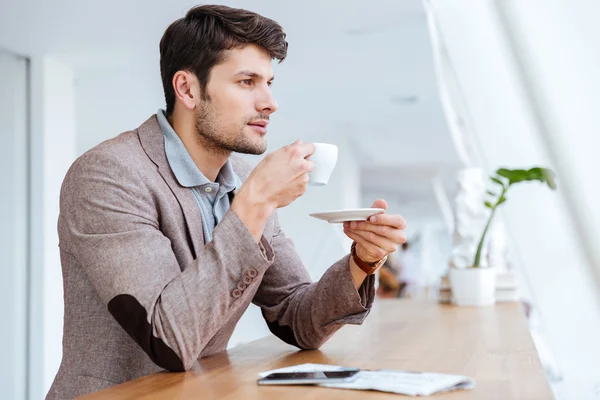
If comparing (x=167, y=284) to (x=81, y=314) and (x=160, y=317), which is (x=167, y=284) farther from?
(x=81, y=314)

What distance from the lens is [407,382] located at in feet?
3.08

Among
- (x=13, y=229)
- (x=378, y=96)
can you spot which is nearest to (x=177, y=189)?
(x=13, y=229)

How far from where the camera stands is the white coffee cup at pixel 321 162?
1.15 metres

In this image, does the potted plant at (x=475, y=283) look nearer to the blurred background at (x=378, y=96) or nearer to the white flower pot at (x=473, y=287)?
the white flower pot at (x=473, y=287)

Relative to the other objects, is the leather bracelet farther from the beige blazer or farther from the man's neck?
the man's neck

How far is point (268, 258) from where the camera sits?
3.71ft

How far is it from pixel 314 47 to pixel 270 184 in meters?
2.89

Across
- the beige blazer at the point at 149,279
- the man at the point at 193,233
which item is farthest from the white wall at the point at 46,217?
the beige blazer at the point at 149,279

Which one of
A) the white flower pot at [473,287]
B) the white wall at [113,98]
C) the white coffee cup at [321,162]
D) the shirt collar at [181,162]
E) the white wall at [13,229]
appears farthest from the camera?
the white wall at [113,98]

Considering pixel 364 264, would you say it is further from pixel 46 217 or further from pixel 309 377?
pixel 46 217

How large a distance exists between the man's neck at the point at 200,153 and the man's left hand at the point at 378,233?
294mm

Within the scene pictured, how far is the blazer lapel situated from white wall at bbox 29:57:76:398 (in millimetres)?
2622

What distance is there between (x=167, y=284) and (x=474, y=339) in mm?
687

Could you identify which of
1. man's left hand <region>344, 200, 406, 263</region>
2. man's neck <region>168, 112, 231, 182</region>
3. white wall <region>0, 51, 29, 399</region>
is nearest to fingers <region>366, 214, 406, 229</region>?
man's left hand <region>344, 200, 406, 263</region>
